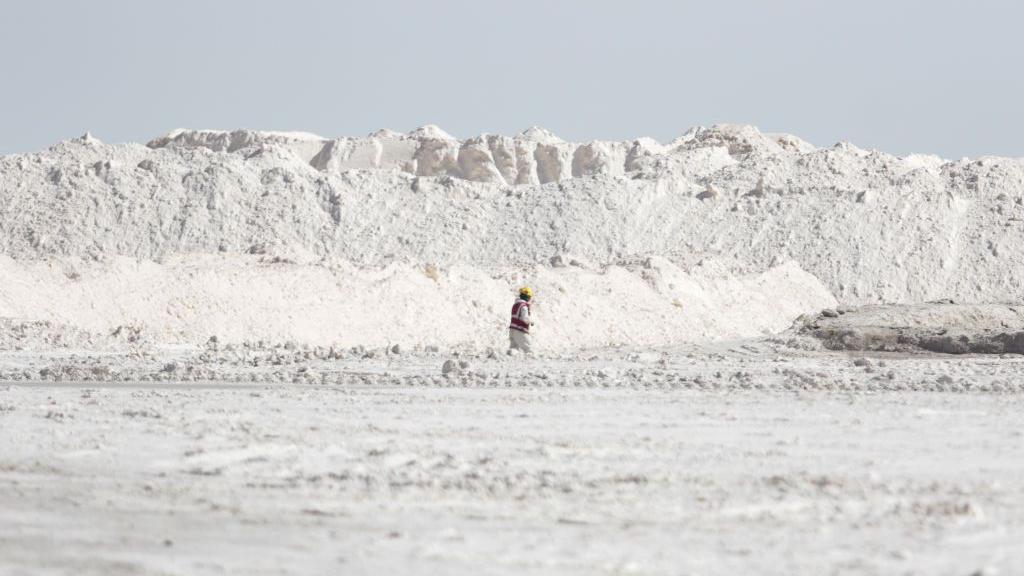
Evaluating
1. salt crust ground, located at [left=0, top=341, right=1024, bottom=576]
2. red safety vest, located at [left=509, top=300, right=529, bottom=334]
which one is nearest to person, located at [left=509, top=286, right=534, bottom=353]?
red safety vest, located at [left=509, top=300, right=529, bottom=334]

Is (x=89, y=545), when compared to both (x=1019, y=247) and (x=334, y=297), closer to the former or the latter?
(x=334, y=297)

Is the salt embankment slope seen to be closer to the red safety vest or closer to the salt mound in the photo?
the salt mound

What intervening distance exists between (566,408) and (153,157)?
33.2m

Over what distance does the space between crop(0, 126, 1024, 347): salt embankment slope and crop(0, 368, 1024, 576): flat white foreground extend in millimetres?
16313

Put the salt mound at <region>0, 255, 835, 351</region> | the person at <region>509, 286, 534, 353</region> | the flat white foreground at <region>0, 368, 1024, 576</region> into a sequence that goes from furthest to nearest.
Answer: the salt mound at <region>0, 255, 835, 351</region>
the person at <region>509, 286, 534, 353</region>
the flat white foreground at <region>0, 368, 1024, 576</region>

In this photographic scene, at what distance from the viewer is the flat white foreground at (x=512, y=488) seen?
5535 mm

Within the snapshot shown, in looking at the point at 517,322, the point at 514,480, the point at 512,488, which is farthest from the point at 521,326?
the point at 512,488

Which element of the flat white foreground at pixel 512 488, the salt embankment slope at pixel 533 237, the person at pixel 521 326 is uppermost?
the salt embankment slope at pixel 533 237

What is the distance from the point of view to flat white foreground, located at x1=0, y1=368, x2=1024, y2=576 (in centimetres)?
554

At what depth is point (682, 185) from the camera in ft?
144

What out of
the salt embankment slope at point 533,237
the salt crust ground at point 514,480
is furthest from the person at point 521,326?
the salt embankment slope at point 533,237

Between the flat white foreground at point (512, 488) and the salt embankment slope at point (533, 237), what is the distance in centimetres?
1631

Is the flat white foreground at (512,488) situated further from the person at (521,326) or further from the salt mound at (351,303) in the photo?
the salt mound at (351,303)

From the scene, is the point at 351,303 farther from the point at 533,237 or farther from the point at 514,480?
the point at 514,480
